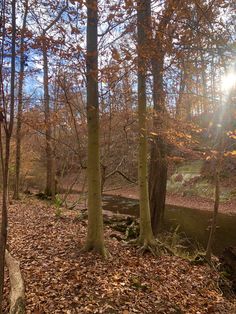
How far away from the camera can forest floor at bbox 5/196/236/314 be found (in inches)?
159

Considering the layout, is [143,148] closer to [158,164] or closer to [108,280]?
[158,164]

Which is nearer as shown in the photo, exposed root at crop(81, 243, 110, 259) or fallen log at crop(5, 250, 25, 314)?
fallen log at crop(5, 250, 25, 314)

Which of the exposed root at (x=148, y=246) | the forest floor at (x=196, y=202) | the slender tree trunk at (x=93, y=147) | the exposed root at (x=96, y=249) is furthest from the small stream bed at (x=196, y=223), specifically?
the slender tree trunk at (x=93, y=147)

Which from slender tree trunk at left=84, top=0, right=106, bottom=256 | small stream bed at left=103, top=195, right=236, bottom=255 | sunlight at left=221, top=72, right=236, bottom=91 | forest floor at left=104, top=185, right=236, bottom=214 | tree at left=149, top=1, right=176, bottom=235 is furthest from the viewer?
forest floor at left=104, top=185, right=236, bottom=214

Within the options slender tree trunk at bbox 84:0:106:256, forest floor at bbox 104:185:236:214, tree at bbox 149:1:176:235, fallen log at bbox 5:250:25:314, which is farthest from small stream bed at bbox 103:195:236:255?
fallen log at bbox 5:250:25:314

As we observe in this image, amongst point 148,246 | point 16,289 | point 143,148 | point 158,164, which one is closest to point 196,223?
point 158,164

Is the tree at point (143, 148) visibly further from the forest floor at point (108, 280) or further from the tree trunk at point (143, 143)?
the forest floor at point (108, 280)

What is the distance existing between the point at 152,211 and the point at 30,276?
4418 millimetres

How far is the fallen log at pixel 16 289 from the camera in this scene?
3.66 meters

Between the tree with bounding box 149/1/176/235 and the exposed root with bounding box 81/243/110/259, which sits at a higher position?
the tree with bounding box 149/1/176/235

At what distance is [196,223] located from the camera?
12609mm

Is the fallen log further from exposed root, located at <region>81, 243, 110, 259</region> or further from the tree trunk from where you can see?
the tree trunk

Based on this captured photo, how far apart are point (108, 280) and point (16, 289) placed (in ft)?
4.65

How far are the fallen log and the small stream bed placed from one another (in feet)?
20.0
